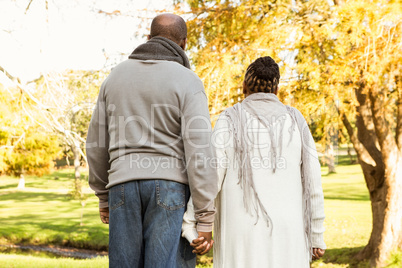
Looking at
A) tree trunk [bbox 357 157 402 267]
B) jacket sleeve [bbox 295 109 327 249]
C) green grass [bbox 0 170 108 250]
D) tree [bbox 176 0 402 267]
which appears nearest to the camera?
jacket sleeve [bbox 295 109 327 249]

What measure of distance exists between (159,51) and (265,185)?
0.86 m

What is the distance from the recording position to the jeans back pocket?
2.04m

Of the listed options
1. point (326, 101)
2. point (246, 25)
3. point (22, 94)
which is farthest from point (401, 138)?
point (22, 94)

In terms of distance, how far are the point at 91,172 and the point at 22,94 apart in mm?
4439

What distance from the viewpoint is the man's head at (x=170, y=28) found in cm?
228

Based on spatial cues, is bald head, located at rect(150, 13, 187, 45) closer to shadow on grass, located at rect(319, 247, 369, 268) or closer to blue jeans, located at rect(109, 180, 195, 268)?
blue jeans, located at rect(109, 180, 195, 268)

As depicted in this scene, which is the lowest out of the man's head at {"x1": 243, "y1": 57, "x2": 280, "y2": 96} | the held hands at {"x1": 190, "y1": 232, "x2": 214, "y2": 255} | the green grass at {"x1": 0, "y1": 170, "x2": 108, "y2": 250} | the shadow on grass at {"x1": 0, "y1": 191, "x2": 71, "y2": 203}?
the shadow on grass at {"x1": 0, "y1": 191, "x2": 71, "y2": 203}

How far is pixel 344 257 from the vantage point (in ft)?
36.4

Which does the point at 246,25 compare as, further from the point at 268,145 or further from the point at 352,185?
the point at 352,185

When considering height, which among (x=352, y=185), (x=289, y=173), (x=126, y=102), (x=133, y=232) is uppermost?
(x=126, y=102)

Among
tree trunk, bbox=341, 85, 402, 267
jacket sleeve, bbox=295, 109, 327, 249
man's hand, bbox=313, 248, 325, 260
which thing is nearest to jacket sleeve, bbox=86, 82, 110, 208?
jacket sleeve, bbox=295, 109, 327, 249

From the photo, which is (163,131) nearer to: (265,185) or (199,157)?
(199,157)

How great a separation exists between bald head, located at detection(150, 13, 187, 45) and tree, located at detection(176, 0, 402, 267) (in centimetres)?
409

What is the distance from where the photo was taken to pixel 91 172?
2.32 metres
